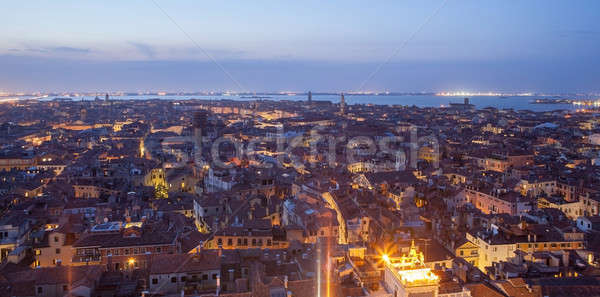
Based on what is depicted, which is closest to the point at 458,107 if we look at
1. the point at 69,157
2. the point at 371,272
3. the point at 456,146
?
the point at 456,146

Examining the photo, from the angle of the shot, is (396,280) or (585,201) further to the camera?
(585,201)

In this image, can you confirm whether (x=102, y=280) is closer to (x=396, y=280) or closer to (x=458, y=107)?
(x=396, y=280)

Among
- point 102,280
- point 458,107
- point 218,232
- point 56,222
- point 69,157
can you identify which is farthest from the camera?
point 458,107

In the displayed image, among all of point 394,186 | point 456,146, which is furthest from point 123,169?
point 456,146

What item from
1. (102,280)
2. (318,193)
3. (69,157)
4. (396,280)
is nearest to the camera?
(396,280)

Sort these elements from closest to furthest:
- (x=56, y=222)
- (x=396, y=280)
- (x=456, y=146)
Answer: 1. (x=396, y=280)
2. (x=56, y=222)
3. (x=456, y=146)

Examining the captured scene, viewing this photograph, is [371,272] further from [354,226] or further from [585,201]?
[585,201]
